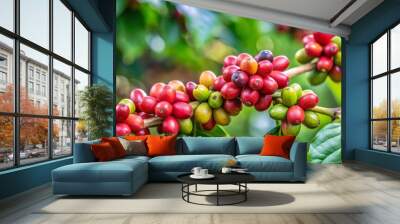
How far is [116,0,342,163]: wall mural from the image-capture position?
8523mm

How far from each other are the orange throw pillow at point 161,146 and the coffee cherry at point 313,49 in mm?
4049

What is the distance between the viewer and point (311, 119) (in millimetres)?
8656

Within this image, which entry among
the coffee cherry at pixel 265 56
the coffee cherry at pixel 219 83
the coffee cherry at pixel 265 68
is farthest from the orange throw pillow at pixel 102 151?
the coffee cherry at pixel 265 56

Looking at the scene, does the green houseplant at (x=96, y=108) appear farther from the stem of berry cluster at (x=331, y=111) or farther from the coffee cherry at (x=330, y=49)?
the coffee cherry at (x=330, y=49)

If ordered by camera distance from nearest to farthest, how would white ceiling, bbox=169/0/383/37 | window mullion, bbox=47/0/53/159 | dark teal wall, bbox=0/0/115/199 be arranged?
dark teal wall, bbox=0/0/115/199
window mullion, bbox=47/0/53/159
white ceiling, bbox=169/0/383/37

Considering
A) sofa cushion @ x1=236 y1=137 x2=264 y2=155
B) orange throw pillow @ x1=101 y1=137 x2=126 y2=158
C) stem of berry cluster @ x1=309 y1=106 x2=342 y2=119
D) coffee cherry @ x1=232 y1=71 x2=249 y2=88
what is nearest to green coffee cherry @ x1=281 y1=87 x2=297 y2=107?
stem of berry cluster @ x1=309 y1=106 x2=342 y2=119

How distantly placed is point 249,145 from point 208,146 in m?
0.69

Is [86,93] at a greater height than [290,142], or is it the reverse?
[86,93]

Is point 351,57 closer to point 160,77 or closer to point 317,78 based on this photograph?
point 317,78

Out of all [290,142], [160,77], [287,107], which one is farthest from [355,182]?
[160,77]

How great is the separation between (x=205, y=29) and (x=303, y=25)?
2141 millimetres

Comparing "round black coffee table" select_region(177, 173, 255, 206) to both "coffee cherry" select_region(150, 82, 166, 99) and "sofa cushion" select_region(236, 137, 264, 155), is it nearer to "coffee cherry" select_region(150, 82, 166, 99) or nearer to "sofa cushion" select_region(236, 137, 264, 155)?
"sofa cushion" select_region(236, 137, 264, 155)

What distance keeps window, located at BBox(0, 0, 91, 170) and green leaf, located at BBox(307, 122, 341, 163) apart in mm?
5019

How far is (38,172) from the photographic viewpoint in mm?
5402
